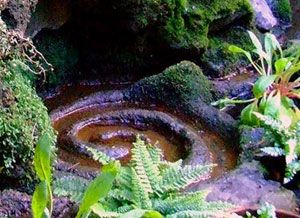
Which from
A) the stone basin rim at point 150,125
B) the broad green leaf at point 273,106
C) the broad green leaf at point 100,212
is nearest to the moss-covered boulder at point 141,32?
the stone basin rim at point 150,125

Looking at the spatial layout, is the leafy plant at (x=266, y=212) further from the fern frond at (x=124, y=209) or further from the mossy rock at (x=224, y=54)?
the mossy rock at (x=224, y=54)

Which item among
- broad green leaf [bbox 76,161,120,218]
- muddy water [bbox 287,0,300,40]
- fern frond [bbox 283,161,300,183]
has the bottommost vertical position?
fern frond [bbox 283,161,300,183]

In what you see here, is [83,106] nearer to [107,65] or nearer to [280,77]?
[107,65]

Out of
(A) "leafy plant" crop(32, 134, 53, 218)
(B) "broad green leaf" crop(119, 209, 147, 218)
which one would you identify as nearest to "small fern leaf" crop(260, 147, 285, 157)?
(B) "broad green leaf" crop(119, 209, 147, 218)

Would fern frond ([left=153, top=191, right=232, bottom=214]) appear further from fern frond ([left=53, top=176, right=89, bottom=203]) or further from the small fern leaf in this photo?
the small fern leaf

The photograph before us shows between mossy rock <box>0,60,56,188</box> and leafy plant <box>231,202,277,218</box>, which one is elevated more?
mossy rock <box>0,60,56,188</box>

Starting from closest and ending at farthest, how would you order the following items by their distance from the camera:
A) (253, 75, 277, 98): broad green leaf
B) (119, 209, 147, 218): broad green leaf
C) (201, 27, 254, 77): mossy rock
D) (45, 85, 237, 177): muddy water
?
(119, 209, 147, 218): broad green leaf → (45, 85, 237, 177): muddy water → (253, 75, 277, 98): broad green leaf → (201, 27, 254, 77): mossy rock

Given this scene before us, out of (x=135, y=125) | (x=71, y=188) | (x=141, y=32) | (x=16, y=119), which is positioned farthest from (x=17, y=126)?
(x=141, y=32)
